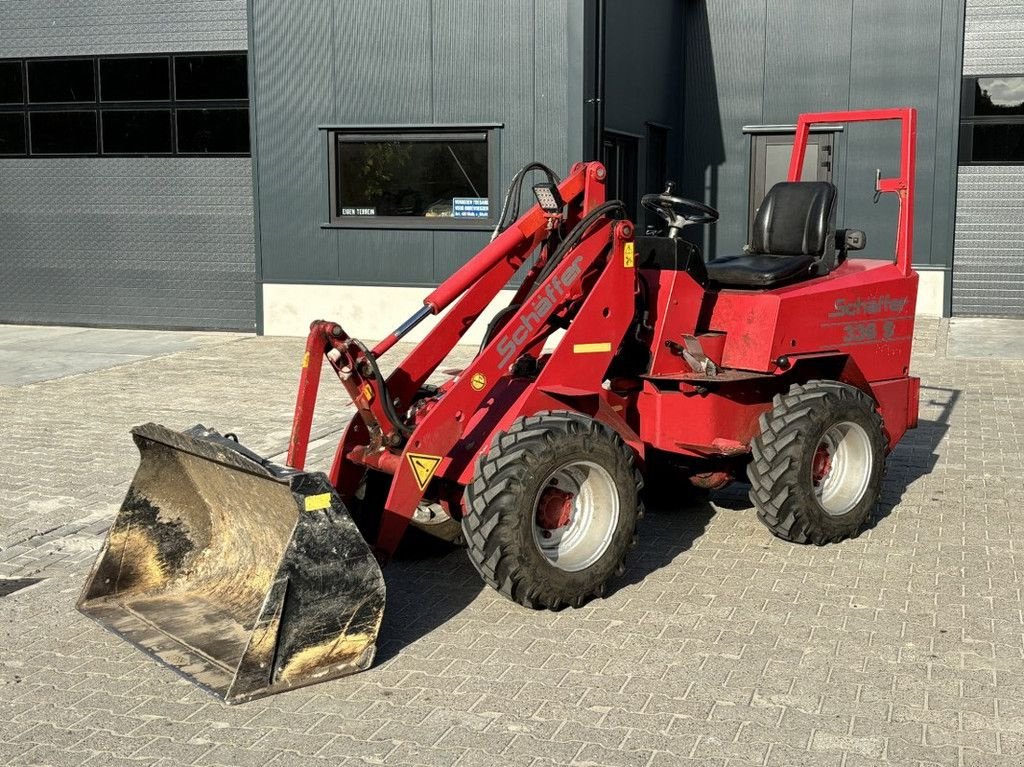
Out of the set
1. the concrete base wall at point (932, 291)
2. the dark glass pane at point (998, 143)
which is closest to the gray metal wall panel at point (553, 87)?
the concrete base wall at point (932, 291)

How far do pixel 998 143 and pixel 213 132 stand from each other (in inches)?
412

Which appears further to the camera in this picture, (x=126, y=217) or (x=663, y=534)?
(x=126, y=217)

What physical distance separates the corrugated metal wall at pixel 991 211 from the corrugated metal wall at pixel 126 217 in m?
9.59

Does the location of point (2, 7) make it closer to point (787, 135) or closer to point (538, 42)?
point (538, 42)

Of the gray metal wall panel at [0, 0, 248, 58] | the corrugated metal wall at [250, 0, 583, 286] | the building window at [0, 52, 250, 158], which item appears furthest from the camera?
the building window at [0, 52, 250, 158]

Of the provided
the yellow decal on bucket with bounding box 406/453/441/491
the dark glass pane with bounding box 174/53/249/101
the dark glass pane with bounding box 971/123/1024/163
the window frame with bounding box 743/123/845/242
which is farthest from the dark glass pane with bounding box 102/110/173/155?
the yellow decal on bucket with bounding box 406/453/441/491

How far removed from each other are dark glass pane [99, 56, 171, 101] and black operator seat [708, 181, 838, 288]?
11055 millimetres

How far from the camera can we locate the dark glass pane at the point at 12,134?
16.9m

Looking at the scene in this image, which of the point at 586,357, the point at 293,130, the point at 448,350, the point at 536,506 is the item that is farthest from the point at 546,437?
the point at 293,130

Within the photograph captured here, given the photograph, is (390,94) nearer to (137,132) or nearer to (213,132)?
(213,132)

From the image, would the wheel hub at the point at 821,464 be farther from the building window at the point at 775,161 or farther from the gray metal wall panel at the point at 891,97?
the building window at the point at 775,161

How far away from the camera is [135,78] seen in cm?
1625

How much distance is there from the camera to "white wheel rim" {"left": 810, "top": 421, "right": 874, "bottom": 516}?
6707mm

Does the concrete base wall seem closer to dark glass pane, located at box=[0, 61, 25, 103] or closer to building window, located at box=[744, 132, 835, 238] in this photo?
building window, located at box=[744, 132, 835, 238]
